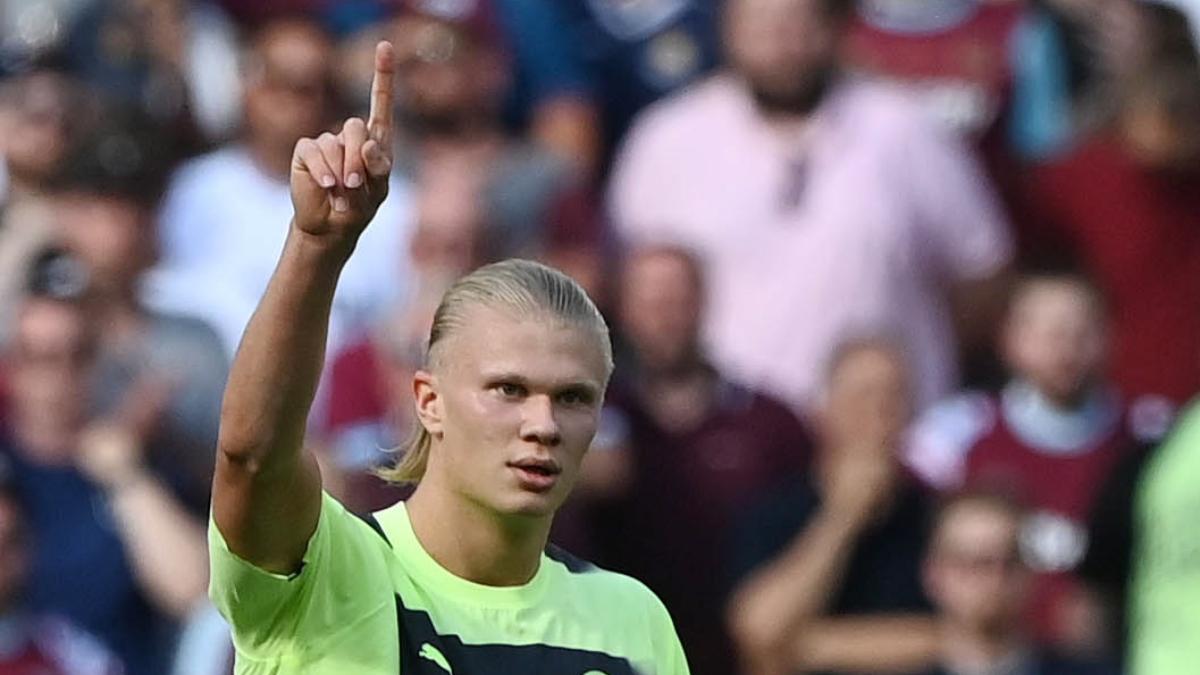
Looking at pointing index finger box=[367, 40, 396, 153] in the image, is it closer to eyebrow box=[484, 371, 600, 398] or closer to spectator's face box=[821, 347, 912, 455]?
eyebrow box=[484, 371, 600, 398]

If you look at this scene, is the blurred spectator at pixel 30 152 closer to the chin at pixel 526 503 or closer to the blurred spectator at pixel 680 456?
→ the blurred spectator at pixel 680 456

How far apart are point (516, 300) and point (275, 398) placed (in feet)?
1.63

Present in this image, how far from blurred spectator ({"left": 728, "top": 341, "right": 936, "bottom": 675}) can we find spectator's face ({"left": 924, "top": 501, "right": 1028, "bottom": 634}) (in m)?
0.07

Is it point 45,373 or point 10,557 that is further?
point 45,373

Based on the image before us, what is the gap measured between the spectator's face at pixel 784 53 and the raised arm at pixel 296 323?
5410 millimetres

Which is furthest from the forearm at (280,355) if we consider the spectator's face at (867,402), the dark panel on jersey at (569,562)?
the spectator's face at (867,402)

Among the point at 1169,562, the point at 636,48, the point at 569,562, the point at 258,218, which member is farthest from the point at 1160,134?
the point at 569,562

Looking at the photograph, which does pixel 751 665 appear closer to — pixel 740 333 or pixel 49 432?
pixel 740 333

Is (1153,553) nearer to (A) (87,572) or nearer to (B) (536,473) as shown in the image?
(A) (87,572)

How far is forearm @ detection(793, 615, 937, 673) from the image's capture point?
855 centimetres

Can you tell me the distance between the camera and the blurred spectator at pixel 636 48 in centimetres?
889

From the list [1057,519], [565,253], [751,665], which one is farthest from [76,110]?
[1057,519]

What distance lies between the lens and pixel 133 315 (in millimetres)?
8492

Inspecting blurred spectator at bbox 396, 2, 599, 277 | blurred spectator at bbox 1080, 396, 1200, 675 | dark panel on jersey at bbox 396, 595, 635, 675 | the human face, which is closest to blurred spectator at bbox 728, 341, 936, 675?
blurred spectator at bbox 1080, 396, 1200, 675
